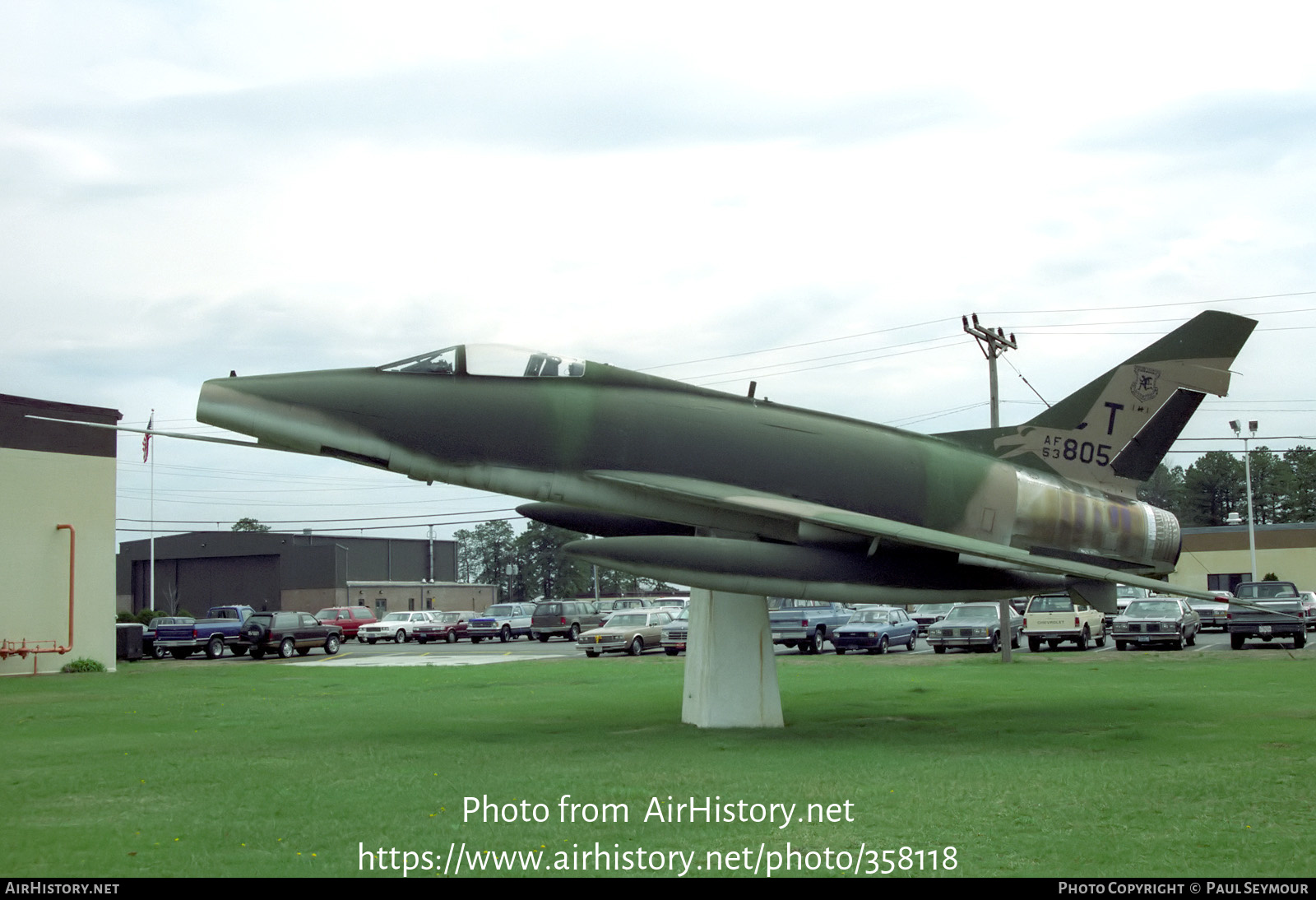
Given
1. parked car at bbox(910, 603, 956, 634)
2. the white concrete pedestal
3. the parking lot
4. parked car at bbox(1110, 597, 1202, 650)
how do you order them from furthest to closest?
parked car at bbox(910, 603, 956, 634)
parked car at bbox(1110, 597, 1202, 650)
the parking lot
the white concrete pedestal

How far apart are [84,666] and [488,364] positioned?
1989cm

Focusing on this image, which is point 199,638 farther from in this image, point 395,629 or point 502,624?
point 502,624

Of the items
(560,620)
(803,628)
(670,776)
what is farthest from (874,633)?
(670,776)

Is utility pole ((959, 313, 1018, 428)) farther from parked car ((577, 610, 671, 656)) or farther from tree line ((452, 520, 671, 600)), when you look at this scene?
tree line ((452, 520, 671, 600))

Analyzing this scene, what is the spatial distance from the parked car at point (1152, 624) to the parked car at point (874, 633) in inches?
250

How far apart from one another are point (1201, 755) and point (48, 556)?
25.6m

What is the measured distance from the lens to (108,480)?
28625 millimetres

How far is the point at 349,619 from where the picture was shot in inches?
2122

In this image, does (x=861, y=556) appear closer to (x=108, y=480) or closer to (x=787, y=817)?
(x=787, y=817)

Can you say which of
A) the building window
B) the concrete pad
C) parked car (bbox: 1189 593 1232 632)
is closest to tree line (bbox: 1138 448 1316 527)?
the building window

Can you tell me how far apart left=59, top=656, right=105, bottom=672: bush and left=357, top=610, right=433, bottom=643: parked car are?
23215 mm

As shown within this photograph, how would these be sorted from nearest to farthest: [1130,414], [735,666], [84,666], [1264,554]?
[735,666]
[1130,414]
[84,666]
[1264,554]

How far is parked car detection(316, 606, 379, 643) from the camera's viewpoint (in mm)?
51781

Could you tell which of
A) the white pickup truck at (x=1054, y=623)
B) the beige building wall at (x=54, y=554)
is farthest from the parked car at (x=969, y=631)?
the beige building wall at (x=54, y=554)
